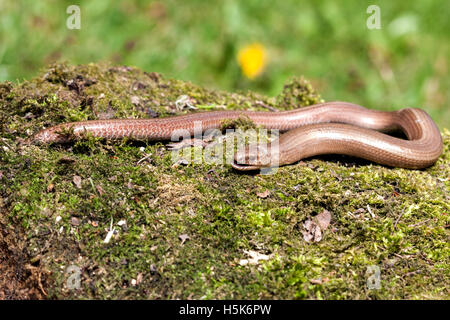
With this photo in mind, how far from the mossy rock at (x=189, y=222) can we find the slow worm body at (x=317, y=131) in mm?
181

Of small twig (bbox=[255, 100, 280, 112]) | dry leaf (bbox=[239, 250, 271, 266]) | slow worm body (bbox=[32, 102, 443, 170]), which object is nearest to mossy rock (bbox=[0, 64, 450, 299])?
dry leaf (bbox=[239, 250, 271, 266])

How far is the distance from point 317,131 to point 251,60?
426 centimetres

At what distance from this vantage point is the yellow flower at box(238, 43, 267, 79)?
9820 millimetres

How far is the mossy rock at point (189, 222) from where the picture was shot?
4281 mm

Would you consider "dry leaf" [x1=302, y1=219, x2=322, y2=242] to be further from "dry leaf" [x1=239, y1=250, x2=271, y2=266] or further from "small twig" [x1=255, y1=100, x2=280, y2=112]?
"small twig" [x1=255, y1=100, x2=280, y2=112]

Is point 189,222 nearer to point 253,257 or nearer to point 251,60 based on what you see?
Result: point 253,257

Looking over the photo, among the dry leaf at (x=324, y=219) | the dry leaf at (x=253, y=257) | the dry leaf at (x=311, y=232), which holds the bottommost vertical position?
the dry leaf at (x=253, y=257)

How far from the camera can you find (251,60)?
9.84 meters

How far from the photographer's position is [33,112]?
5.73 m

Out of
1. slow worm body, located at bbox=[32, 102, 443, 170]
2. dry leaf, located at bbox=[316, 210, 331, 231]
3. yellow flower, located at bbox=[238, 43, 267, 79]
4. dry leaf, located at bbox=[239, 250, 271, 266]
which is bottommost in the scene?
dry leaf, located at bbox=[239, 250, 271, 266]

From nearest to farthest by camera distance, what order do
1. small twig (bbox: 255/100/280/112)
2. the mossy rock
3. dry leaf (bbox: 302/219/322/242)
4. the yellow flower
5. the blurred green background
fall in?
the mossy rock → dry leaf (bbox: 302/219/322/242) → small twig (bbox: 255/100/280/112) → the blurred green background → the yellow flower

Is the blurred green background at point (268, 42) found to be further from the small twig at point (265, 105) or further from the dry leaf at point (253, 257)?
the dry leaf at point (253, 257)

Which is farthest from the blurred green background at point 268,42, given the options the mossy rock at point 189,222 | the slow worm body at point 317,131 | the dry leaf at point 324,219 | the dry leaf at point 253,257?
the dry leaf at point 253,257

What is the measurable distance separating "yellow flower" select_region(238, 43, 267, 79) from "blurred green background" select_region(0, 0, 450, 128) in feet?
0.37
